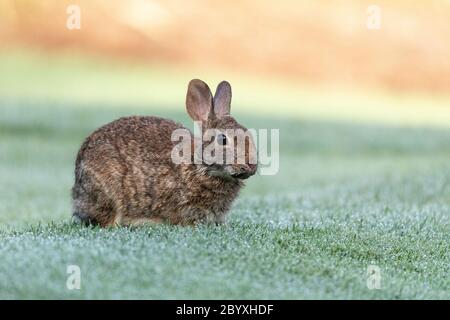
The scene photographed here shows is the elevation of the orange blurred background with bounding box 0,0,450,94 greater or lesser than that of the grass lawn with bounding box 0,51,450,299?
greater

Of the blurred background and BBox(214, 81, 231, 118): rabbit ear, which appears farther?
the blurred background

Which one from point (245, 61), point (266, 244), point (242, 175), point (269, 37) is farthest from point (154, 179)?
point (269, 37)

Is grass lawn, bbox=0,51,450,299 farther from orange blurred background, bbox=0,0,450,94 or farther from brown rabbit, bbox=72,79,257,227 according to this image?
orange blurred background, bbox=0,0,450,94

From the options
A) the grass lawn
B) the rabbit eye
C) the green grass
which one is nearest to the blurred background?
the grass lawn

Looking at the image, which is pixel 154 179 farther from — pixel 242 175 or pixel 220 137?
pixel 242 175

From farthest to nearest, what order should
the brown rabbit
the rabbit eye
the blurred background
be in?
1. the blurred background
2. the brown rabbit
3. the rabbit eye

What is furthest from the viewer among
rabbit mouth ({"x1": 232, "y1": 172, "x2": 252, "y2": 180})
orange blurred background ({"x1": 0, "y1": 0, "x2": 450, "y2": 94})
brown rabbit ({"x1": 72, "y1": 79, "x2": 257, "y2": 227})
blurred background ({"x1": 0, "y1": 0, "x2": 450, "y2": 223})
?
orange blurred background ({"x1": 0, "y1": 0, "x2": 450, "y2": 94})

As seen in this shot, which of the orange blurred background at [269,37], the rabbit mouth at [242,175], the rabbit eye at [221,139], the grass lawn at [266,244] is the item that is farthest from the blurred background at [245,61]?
the rabbit mouth at [242,175]

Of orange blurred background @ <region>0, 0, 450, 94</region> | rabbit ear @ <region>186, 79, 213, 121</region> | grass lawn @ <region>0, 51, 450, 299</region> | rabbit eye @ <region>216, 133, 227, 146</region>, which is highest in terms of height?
orange blurred background @ <region>0, 0, 450, 94</region>
